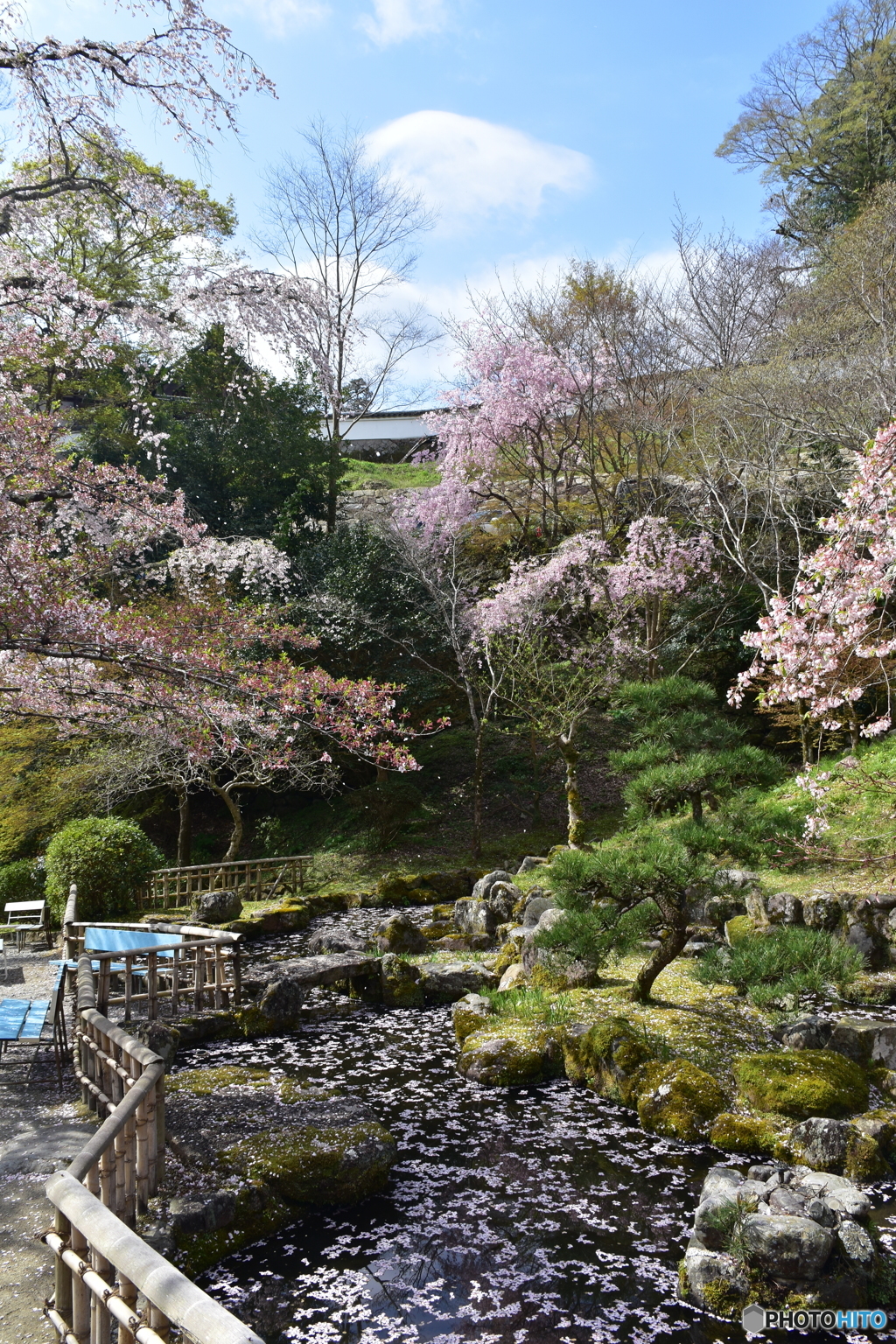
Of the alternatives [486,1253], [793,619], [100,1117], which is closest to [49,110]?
[793,619]

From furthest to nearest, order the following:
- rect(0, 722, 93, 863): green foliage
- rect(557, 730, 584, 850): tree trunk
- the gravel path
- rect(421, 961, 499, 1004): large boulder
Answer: rect(0, 722, 93, 863): green foliage < rect(557, 730, 584, 850): tree trunk < rect(421, 961, 499, 1004): large boulder < the gravel path

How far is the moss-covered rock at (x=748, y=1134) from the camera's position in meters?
4.89

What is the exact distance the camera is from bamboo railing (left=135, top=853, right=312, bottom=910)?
12.4 meters

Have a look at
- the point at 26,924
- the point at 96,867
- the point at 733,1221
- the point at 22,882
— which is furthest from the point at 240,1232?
the point at 22,882

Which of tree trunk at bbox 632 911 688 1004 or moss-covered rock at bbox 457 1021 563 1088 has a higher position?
tree trunk at bbox 632 911 688 1004

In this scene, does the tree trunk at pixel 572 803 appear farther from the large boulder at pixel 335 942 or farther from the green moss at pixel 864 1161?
the green moss at pixel 864 1161

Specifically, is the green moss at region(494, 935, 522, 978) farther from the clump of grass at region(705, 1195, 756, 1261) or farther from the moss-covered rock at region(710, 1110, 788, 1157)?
the clump of grass at region(705, 1195, 756, 1261)

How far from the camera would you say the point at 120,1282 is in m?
2.37

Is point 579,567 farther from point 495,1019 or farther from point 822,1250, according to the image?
point 822,1250

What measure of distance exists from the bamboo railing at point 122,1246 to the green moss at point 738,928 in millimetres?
5785

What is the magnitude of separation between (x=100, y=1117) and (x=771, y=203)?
A: 932 inches

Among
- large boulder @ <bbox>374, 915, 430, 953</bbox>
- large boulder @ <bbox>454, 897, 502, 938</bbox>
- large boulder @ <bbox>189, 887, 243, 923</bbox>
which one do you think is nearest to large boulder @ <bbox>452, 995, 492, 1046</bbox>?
large boulder @ <bbox>374, 915, 430, 953</bbox>
